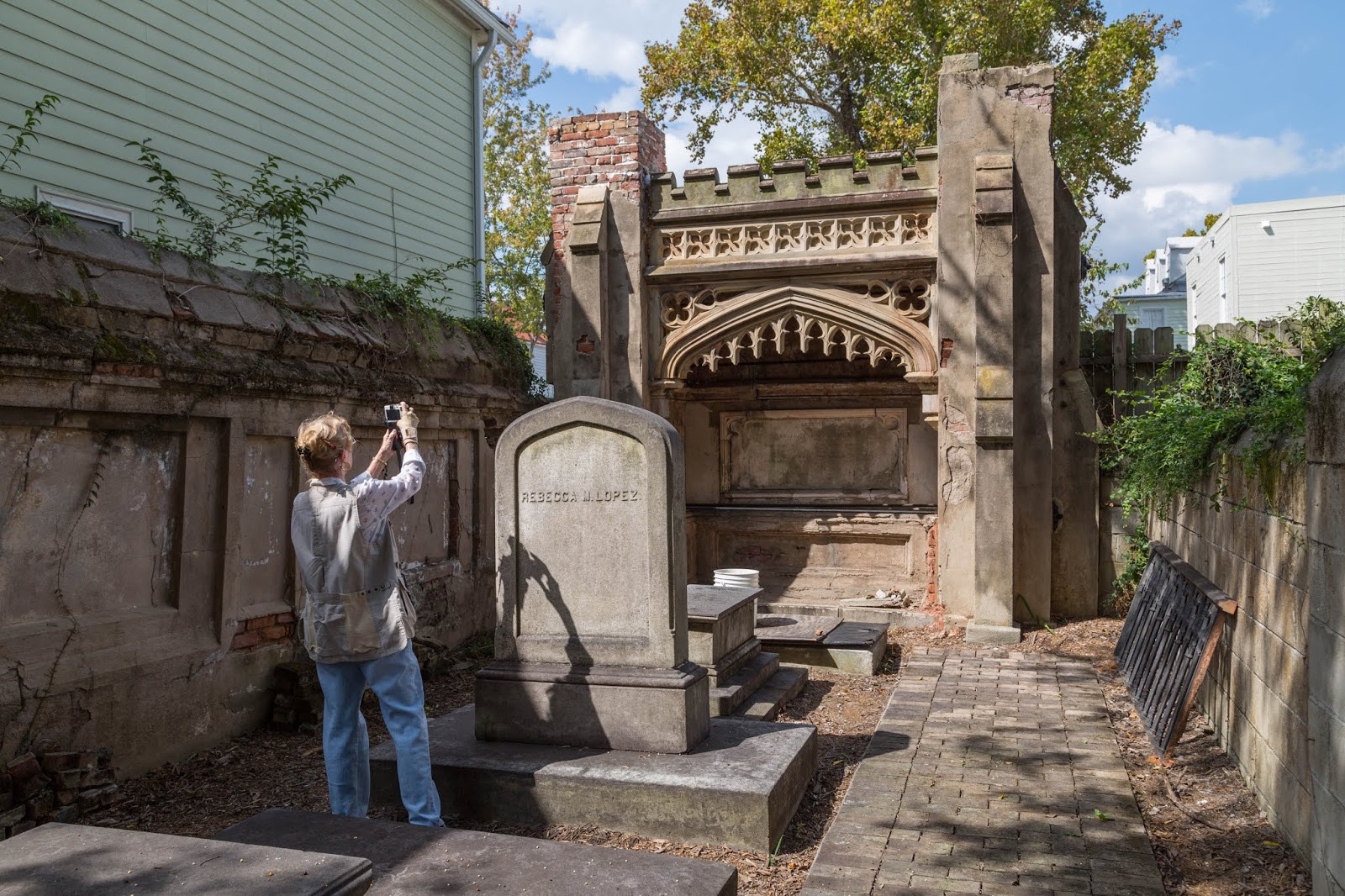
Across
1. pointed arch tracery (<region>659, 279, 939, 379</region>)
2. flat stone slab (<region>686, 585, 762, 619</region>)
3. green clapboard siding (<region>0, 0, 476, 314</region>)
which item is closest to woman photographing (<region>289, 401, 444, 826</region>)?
flat stone slab (<region>686, 585, 762, 619</region>)

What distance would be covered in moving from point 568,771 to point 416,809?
2.43 feet

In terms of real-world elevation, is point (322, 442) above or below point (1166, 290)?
below

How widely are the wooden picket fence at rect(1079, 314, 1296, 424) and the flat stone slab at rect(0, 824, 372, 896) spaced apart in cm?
907

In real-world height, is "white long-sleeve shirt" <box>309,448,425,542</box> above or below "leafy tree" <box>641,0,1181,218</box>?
below

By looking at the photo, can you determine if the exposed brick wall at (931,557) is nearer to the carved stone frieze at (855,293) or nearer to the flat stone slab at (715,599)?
the carved stone frieze at (855,293)

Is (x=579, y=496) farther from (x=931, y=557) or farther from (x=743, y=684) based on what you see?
(x=931, y=557)

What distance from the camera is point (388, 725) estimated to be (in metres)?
4.39

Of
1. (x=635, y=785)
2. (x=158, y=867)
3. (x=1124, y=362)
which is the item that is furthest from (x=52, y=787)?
(x=1124, y=362)

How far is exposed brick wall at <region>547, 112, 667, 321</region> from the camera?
35.2 feet

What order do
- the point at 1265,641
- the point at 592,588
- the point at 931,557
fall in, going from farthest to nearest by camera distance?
the point at 931,557
the point at 592,588
the point at 1265,641

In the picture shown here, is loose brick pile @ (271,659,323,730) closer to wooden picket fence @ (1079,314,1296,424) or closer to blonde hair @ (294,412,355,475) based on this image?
blonde hair @ (294,412,355,475)

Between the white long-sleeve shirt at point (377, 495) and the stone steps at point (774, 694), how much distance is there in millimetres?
3030

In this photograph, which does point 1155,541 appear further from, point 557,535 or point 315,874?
point 315,874

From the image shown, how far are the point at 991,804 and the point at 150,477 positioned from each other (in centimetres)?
514
